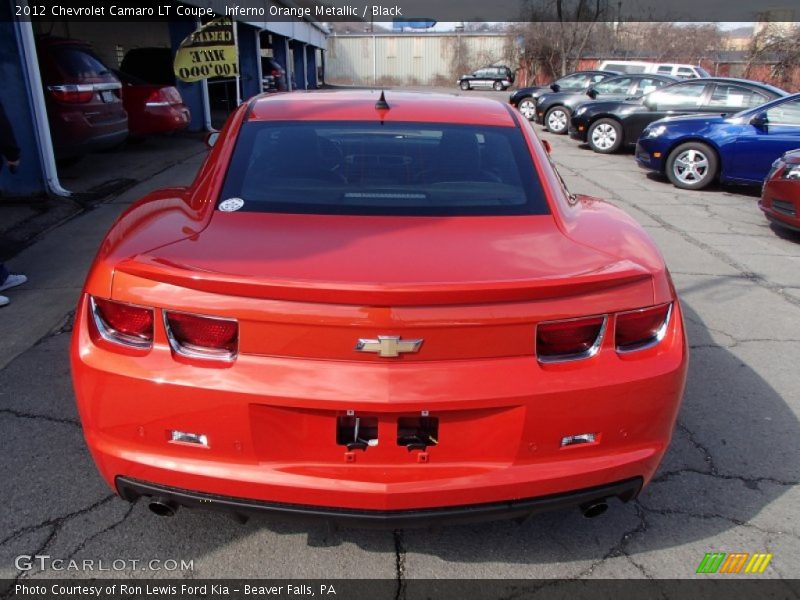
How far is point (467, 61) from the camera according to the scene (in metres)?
53.0

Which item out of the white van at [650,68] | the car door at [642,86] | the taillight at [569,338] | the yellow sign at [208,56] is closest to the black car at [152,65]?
the yellow sign at [208,56]

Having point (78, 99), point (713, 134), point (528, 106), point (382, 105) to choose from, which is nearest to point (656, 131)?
point (713, 134)

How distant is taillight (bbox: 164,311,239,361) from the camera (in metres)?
1.89

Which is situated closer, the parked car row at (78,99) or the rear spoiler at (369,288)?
the rear spoiler at (369,288)

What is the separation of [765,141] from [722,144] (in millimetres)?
593

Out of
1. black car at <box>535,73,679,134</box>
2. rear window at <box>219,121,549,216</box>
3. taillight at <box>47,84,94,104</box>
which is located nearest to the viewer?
rear window at <box>219,121,549,216</box>

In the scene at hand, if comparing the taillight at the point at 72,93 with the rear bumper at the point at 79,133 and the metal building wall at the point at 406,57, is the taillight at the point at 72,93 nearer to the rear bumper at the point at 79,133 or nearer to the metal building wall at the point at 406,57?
the rear bumper at the point at 79,133

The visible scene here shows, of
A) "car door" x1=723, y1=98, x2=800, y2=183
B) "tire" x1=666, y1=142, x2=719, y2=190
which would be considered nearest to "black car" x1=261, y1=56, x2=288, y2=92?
"tire" x1=666, y1=142, x2=719, y2=190

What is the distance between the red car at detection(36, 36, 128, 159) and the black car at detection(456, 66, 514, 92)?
1421 inches

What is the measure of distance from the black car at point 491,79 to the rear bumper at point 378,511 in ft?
141

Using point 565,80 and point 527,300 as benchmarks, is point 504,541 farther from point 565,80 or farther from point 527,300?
point 565,80

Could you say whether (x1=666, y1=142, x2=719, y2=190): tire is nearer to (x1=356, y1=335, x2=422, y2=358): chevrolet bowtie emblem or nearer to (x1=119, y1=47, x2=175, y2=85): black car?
(x1=356, y1=335, x2=422, y2=358): chevrolet bowtie emblem

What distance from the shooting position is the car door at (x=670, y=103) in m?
11.7
